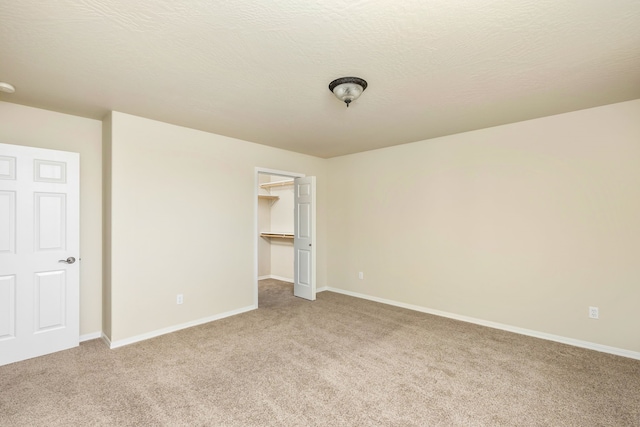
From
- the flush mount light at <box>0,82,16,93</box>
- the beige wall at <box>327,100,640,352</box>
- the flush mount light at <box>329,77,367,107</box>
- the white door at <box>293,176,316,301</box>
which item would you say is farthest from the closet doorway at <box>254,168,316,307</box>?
the flush mount light at <box>0,82,16,93</box>

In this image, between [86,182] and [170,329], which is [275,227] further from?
[86,182]

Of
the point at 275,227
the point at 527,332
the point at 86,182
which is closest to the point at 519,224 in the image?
the point at 527,332

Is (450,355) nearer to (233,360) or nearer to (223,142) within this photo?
(233,360)

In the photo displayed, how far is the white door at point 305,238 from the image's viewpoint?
194 inches

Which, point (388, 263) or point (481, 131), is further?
point (388, 263)

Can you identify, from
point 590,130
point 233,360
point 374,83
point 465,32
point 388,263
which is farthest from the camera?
point 388,263

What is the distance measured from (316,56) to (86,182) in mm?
2941

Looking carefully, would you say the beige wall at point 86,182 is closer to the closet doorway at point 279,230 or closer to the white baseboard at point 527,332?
the closet doorway at point 279,230

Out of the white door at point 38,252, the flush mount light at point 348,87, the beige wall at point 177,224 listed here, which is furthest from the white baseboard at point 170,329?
the flush mount light at point 348,87

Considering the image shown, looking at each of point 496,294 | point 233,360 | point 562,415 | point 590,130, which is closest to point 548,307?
point 496,294

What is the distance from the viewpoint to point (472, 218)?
389 centimetres

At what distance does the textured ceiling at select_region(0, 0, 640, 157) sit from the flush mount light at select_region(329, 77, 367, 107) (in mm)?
64

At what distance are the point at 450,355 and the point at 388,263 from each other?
76.4 inches

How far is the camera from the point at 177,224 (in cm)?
366
